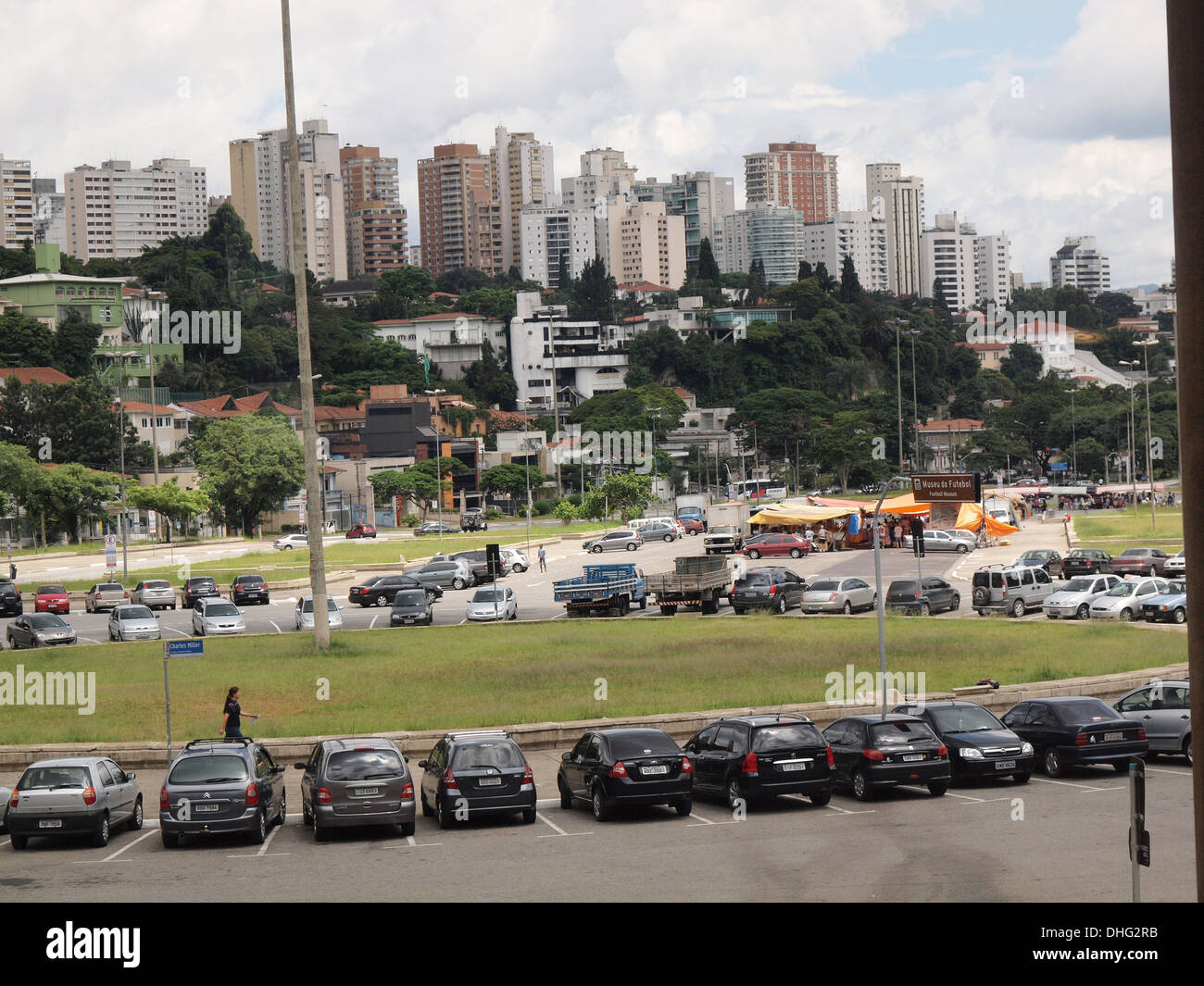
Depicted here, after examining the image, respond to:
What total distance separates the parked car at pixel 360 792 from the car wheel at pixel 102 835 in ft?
8.76

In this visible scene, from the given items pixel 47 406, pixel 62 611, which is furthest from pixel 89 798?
pixel 47 406

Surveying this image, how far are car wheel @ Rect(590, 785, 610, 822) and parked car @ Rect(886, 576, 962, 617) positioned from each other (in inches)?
1118

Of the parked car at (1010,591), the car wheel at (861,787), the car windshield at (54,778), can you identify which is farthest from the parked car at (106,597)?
the car wheel at (861,787)

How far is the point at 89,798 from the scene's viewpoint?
18.3 meters

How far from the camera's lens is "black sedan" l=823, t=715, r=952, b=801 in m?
20.1

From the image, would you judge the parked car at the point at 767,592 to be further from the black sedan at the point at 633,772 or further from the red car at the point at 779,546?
the black sedan at the point at 633,772

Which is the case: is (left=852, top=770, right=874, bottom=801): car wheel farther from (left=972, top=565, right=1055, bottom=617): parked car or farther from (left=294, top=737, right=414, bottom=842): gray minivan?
(left=972, top=565, right=1055, bottom=617): parked car

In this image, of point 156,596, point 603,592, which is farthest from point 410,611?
point 156,596

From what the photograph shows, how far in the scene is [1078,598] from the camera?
4394cm

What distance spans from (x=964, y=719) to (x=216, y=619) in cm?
A: 3176

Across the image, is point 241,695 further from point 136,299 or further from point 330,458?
point 136,299

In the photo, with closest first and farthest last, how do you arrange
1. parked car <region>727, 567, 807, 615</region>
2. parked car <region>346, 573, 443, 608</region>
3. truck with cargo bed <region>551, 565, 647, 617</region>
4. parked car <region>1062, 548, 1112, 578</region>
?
parked car <region>727, 567, 807, 615</region>
truck with cargo bed <region>551, 565, 647, 617</region>
parked car <region>1062, 548, 1112, 578</region>
parked car <region>346, 573, 443, 608</region>

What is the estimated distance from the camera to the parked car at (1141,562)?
55344 mm

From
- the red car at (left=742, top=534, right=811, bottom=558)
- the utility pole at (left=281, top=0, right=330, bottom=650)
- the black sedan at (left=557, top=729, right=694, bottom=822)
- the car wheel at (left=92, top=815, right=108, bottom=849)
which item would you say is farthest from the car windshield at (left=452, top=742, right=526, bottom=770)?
the red car at (left=742, top=534, right=811, bottom=558)
